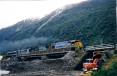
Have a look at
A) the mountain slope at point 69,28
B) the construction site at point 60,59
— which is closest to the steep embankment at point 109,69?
the construction site at point 60,59

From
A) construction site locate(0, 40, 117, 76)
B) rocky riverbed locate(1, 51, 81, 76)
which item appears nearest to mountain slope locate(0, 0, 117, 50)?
construction site locate(0, 40, 117, 76)

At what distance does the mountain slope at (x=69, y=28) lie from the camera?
4.71 metres

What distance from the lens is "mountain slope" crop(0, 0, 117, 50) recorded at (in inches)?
185

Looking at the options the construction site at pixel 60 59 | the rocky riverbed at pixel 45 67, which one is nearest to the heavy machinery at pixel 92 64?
the construction site at pixel 60 59

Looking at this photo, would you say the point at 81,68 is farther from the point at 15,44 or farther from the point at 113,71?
the point at 15,44

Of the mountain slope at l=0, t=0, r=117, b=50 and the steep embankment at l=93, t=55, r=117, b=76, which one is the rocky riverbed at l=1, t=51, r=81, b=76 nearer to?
the mountain slope at l=0, t=0, r=117, b=50

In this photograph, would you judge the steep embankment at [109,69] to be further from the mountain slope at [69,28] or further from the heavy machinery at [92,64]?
the mountain slope at [69,28]

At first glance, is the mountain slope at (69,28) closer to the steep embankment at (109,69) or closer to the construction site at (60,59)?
the construction site at (60,59)

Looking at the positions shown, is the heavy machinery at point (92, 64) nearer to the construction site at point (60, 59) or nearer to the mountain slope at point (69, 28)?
the construction site at point (60, 59)

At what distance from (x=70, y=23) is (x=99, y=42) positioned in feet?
1.13

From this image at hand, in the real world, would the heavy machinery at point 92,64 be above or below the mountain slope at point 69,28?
below

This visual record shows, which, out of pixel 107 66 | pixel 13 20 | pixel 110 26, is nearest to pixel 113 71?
pixel 107 66

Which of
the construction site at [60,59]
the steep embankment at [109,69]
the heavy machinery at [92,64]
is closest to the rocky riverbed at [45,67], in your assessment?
the construction site at [60,59]

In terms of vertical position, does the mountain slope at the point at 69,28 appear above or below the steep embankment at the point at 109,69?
above
